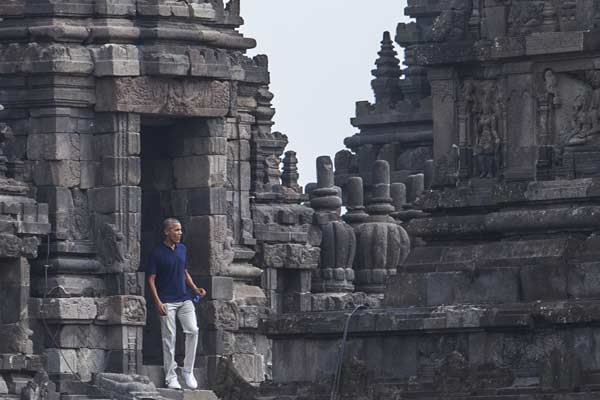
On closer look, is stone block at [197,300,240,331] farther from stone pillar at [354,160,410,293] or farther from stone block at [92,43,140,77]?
stone pillar at [354,160,410,293]

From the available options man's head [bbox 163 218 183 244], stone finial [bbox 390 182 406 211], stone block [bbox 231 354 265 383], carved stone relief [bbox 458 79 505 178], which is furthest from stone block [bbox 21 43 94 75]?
carved stone relief [bbox 458 79 505 178]

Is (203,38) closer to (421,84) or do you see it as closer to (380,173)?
(380,173)

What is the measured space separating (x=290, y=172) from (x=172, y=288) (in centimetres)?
1705

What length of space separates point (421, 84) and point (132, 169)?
53.9 feet

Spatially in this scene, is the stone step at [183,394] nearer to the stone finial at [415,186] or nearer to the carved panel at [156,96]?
the carved panel at [156,96]

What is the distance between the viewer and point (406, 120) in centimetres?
8181

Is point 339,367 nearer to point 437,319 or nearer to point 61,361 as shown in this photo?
point 437,319

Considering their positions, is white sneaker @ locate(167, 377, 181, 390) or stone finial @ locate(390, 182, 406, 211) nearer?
white sneaker @ locate(167, 377, 181, 390)

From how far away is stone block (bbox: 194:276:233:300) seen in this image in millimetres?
67688

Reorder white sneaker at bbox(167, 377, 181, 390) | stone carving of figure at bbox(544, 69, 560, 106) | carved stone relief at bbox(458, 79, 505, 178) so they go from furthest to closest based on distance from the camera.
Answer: white sneaker at bbox(167, 377, 181, 390) → carved stone relief at bbox(458, 79, 505, 178) → stone carving of figure at bbox(544, 69, 560, 106)

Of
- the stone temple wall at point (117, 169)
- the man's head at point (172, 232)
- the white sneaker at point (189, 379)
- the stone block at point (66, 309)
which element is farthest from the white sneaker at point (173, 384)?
the stone block at point (66, 309)

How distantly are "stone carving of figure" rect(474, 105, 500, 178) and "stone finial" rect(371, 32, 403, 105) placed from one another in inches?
1440

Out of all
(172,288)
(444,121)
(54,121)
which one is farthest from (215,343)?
(444,121)

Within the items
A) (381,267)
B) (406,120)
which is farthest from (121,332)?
(406,120)
